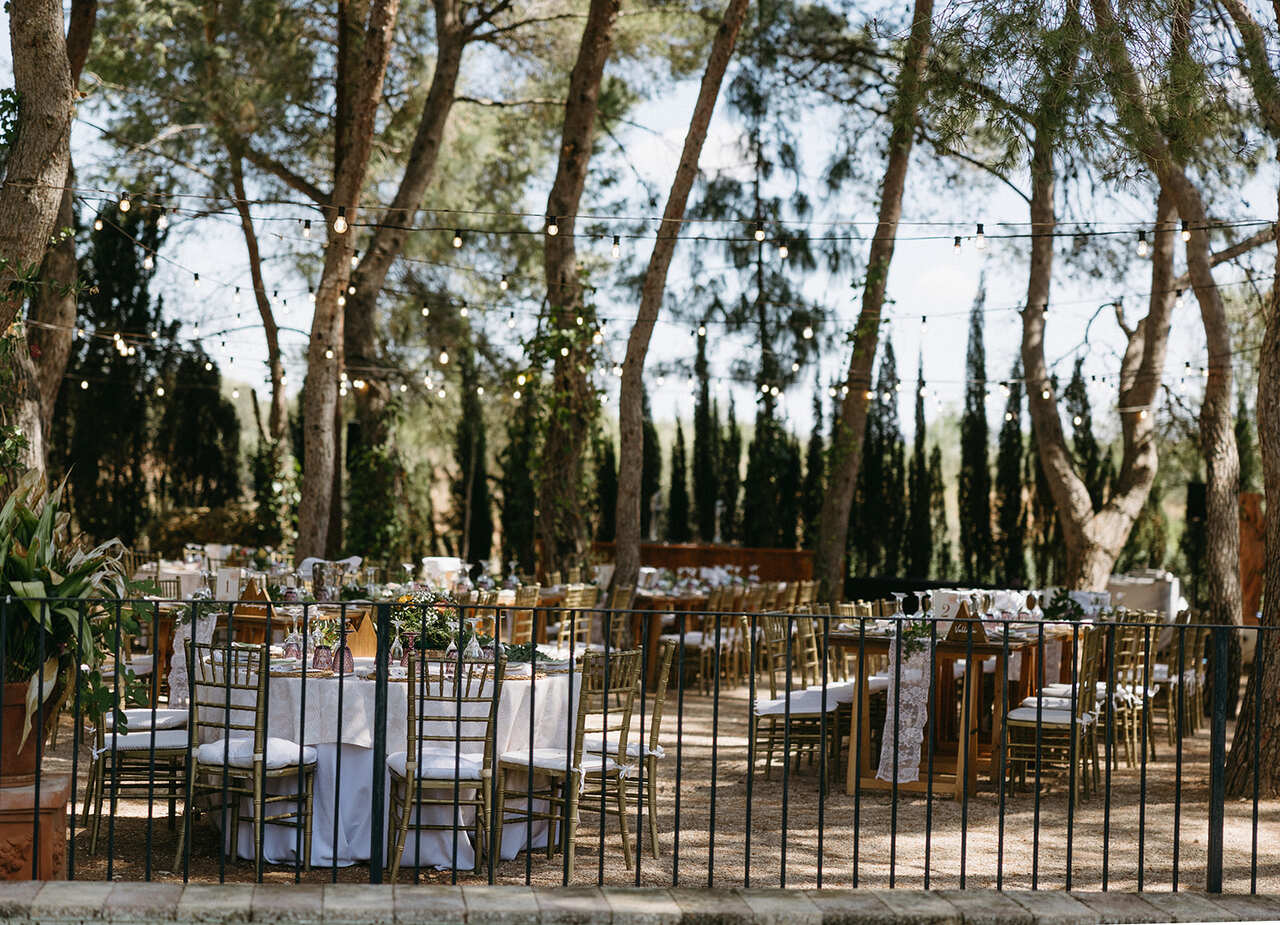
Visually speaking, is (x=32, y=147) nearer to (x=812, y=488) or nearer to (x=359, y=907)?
(x=359, y=907)

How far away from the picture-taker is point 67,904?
4211mm

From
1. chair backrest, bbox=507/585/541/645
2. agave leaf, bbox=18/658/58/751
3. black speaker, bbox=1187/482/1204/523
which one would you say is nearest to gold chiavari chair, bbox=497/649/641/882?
agave leaf, bbox=18/658/58/751

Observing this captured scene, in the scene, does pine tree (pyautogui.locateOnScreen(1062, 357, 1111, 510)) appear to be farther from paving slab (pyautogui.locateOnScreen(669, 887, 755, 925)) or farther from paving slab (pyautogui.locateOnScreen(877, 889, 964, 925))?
paving slab (pyautogui.locateOnScreen(669, 887, 755, 925))

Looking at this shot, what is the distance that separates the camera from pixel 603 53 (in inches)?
559

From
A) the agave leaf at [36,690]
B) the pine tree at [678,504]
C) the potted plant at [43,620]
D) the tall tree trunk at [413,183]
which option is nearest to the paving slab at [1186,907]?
the potted plant at [43,620]

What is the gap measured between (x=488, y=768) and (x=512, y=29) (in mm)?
12845

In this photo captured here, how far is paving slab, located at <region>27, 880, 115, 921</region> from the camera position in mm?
4184

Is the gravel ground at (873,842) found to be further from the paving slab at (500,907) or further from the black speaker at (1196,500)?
the black speaker at (1196,500)

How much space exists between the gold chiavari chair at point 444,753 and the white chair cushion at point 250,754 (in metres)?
0.36

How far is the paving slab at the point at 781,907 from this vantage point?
444cm

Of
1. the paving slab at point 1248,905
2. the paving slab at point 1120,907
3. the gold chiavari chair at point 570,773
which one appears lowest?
the paving slab at point 1248,905

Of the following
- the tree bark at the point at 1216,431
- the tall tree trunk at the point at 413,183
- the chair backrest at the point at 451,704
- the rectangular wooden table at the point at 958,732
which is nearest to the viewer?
the chair backrest at the point at 451,704

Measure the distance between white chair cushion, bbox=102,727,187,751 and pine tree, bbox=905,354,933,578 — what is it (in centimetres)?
1416

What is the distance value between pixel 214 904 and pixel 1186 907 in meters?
3.20
